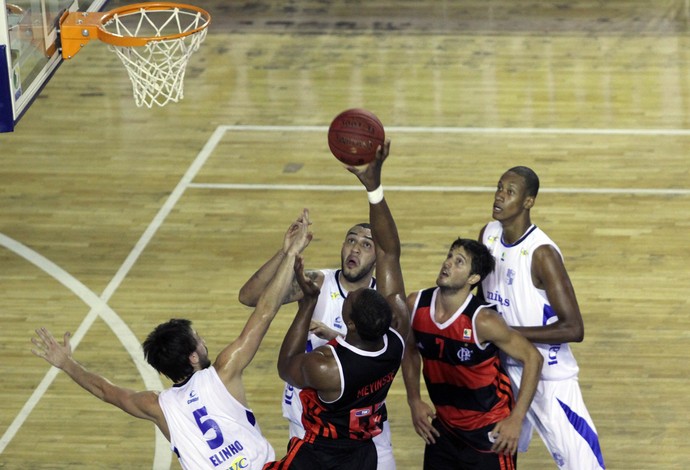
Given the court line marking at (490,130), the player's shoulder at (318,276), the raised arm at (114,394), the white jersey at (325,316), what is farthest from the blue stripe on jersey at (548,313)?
the court line marking at (490,130)

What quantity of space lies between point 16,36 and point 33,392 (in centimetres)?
262

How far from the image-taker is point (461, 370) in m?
5.85

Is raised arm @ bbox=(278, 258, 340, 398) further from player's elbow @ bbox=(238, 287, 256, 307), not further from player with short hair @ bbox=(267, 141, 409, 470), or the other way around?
player's elbow @ bbox=(238, 287, 256, 307)

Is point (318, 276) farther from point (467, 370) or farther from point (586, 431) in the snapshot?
point (586, 431)

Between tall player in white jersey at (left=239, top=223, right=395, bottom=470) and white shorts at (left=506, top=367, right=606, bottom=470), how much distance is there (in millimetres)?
815

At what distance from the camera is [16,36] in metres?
6.88

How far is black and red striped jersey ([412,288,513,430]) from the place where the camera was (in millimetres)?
5797

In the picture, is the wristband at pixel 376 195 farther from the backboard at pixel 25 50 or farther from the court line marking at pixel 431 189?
the court line marking at pixel 431 189

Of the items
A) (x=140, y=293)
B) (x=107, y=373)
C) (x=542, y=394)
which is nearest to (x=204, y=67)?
(x=140, y=293)

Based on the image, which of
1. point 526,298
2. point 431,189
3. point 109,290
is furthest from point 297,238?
point 431,189

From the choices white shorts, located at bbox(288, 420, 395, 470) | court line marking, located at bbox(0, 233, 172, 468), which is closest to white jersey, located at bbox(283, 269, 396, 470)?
white shorts, located at bbox(288, 420, 395, 470)

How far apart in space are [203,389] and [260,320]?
1.28 feet

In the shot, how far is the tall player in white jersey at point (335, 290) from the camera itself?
5.93 meters

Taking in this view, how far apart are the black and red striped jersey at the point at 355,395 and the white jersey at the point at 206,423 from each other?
0.34 metres
